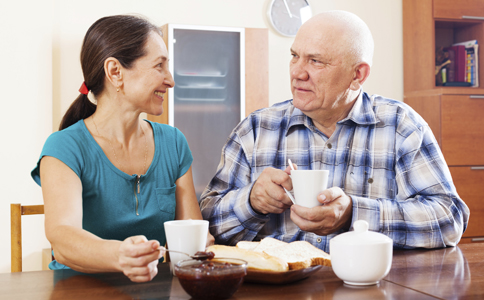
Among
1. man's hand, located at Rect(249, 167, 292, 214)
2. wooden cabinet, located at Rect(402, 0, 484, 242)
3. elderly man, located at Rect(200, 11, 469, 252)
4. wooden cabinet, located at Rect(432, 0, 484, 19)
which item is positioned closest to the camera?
man's hand, located at Rect(249, 167, 292, 214)

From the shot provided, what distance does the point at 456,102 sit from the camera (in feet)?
11.6

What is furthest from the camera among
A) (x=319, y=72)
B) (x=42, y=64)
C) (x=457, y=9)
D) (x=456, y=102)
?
(x=457, y=9)

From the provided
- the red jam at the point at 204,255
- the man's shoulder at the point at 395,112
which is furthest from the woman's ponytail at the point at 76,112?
the man's shoulder at the point at 395,112

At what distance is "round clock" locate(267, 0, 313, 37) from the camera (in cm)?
385

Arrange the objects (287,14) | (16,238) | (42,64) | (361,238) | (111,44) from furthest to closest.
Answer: (287,14) < (42,64) < (16,238) < (111,44) < (361,238)

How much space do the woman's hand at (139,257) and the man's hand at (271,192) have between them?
501mm

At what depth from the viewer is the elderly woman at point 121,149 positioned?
1.42 m

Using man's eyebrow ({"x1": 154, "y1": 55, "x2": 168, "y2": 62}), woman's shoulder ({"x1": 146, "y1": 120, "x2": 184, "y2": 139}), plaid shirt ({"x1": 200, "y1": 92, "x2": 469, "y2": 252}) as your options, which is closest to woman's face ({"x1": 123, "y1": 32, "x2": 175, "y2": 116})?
man's eyebrow ({"x1": 154, "y1": 55, "x2": 168, "y2": 62})

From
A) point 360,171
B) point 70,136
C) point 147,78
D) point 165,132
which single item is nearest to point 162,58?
point 147,78

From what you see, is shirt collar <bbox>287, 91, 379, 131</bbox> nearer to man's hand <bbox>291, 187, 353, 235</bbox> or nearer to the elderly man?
the elderly man

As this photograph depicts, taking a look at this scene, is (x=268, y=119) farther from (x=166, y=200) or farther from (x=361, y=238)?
(x=361, y=238)

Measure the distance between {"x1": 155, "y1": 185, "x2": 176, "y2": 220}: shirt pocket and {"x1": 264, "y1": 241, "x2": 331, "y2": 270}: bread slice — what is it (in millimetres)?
Answer: 466

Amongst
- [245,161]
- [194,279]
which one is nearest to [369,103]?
[245,161]

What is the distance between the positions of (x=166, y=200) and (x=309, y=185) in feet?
1.79
